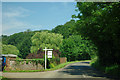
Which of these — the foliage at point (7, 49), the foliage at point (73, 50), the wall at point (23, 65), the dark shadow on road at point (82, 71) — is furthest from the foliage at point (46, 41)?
the dark shadow on road at point (82, 71)

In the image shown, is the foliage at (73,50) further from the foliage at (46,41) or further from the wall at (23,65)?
the wall at (23,65)

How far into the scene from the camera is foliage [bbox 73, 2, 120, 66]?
40.4ft

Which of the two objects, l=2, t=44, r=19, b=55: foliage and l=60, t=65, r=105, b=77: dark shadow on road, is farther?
l=2, t=44, r=19, b=55: foliage

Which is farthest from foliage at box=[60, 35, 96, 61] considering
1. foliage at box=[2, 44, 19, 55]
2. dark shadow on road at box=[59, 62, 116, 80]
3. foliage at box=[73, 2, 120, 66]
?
foliage at box=[73, 2, 120, 66]

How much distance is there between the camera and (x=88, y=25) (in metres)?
17.2

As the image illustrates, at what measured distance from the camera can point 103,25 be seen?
15.0 m

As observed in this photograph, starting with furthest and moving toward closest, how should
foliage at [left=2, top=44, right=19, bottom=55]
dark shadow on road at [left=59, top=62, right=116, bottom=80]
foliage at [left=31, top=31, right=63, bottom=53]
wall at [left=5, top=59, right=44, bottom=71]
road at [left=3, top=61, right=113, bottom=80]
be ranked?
foliage at [left=31, top=31, right=63, bottom=53] < foliage at [left=2, top=44, right=19, bottom=55] < wall at [left=5, top=59, right=44, bottom=71] < dark shadow on road at [left=59, top=62, right=116, bottom=80] < road at [left=3, top=61, right=113, bottom=80]

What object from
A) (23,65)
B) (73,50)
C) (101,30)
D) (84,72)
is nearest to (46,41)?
(73,50)

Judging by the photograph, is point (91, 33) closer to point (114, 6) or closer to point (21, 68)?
point (114, 6)

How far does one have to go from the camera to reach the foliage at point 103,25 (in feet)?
40.4

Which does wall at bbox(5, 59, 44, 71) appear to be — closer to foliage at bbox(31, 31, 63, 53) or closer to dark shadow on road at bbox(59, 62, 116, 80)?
dark shadow on road at bbox(59, 62, 116, 80)

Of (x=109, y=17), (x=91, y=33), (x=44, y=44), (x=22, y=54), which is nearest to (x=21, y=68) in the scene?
(x=91, y=33)

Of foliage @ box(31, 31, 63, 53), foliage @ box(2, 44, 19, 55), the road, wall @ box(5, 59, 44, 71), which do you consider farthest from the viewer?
foliage @ box(31, 31, 63, 53)

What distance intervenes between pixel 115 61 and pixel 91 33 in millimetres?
4591
